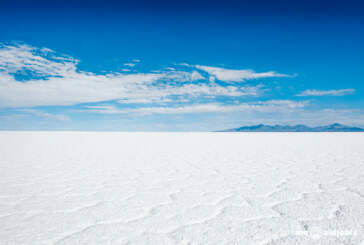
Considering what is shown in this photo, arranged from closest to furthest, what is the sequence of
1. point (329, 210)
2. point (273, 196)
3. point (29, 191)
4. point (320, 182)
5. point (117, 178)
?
point (329, 210) → point (273, 196) → point (29, 191) → point (320, 182) → point (117, 178)

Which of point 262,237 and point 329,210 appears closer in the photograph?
point 262,237

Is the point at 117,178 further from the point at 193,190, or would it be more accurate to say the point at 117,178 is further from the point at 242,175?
the point at 242,175

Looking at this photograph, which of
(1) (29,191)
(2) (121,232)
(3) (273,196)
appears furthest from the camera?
(1) (29,191)

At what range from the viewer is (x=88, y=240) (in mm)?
1487

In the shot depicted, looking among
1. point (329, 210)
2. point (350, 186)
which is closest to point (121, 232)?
point (329, 210)

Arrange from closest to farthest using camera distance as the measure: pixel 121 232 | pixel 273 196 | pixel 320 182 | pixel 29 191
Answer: pixel 121 232 < pixel 273 196 < pixel 29 191 < pixel 320 182

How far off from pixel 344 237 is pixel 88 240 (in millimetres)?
1533

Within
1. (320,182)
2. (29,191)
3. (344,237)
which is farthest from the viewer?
(320,182)

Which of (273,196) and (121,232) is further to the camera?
(273,196)

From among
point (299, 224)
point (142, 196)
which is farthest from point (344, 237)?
point (142, 196)

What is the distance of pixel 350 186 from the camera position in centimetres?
275

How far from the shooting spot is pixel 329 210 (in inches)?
76.7

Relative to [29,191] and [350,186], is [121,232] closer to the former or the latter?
[29,191]

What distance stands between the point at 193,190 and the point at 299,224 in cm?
123
